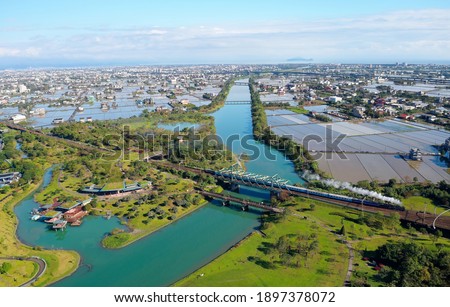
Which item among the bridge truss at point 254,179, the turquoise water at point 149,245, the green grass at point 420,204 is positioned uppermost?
the bridge truss at point 254,179

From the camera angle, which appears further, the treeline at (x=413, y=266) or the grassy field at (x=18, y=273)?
the grassy field at (x=18, y=273)

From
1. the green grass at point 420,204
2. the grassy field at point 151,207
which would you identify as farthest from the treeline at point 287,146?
the grassy field at point 151,207

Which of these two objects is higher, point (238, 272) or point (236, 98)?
point (236, 98)

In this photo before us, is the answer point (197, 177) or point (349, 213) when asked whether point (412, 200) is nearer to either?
point (349, 213)

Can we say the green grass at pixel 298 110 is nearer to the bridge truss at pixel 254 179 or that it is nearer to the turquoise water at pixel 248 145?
the turquoise water at pixel 248 145

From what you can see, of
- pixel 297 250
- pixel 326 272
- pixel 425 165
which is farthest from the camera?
pixel 425 165

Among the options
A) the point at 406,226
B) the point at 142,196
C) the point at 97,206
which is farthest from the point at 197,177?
the point at 406,226

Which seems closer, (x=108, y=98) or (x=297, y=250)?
(x=297, y=250)
